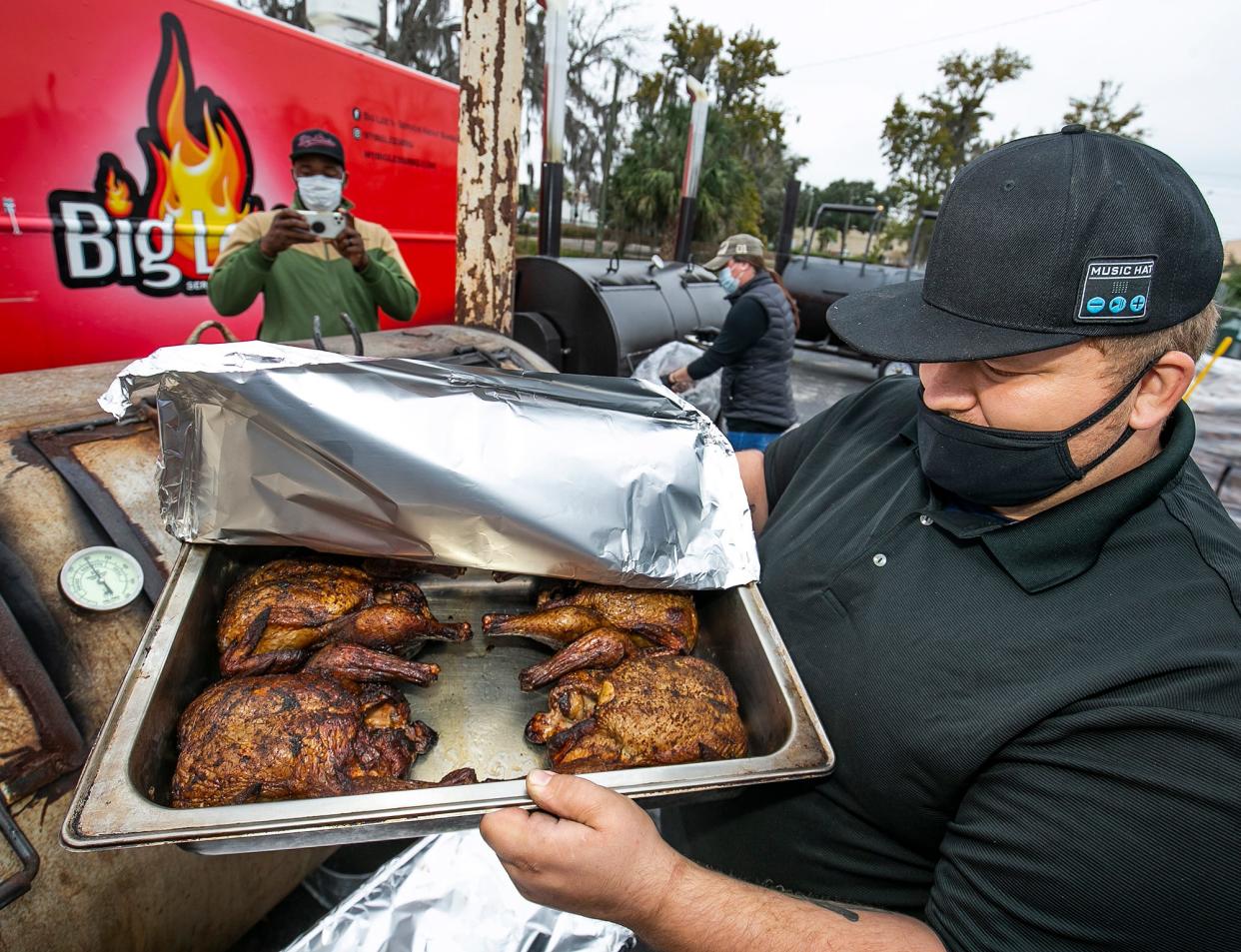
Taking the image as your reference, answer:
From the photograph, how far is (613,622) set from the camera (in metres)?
1.76

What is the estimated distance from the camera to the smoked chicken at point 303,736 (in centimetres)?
125

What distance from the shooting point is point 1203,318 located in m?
1.15

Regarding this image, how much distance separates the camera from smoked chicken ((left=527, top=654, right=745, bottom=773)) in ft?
4.65

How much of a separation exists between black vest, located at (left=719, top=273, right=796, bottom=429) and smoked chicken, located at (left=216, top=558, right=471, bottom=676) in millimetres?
3884

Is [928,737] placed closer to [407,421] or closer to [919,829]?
[919,829]

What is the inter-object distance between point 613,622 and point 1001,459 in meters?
1.03

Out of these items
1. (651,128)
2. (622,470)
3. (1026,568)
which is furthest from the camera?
(651,128)

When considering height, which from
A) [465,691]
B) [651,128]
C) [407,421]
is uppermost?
[651,128]

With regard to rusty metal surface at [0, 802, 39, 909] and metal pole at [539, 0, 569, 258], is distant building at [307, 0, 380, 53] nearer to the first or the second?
metal pole at [539, 0, 569, 258]

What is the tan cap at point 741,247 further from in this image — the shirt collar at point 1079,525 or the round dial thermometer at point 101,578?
the round dial thermometer at point 101,578

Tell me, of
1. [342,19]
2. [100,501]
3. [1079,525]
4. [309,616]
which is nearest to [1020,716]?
[1079,525]

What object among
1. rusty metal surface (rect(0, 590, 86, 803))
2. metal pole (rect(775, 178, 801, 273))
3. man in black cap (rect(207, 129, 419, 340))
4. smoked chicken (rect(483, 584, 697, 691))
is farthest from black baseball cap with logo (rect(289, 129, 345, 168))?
metal pole (rect(775, 178, 801, 273))

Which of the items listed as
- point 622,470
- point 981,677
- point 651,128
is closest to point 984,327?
point 981,677

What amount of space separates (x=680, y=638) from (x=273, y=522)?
1080 mm
